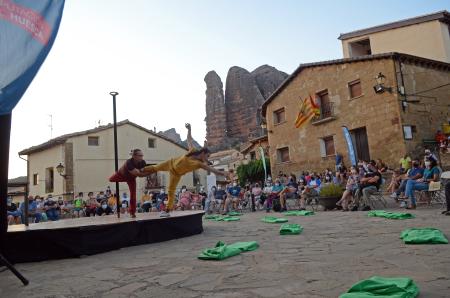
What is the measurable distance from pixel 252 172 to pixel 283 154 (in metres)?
6.95

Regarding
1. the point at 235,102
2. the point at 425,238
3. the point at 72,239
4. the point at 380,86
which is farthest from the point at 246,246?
the point at 235,102

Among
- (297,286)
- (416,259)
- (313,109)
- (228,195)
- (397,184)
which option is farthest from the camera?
(313,109)

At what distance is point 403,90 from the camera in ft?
53.4

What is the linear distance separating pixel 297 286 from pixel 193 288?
87 centimetres

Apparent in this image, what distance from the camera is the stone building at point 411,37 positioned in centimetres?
2081

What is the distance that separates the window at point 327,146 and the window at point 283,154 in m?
3.15

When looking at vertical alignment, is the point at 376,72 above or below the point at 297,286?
above

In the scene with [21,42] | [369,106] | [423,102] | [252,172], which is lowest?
[21,42]

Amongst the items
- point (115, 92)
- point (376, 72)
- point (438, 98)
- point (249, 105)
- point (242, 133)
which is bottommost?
point (115, 92)

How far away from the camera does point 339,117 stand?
19234mm

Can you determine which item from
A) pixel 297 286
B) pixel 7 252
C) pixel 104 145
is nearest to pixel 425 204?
pixel 297 286

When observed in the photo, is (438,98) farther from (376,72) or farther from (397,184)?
(397,184)

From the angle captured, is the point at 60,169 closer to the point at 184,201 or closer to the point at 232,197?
the point at 184,201

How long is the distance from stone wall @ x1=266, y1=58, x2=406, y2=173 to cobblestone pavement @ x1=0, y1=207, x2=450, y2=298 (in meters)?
12.7
